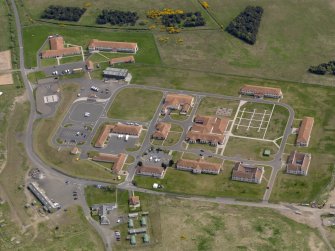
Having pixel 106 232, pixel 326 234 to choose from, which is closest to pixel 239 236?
pixel 326 234

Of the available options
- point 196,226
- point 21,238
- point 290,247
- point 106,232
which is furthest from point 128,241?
point 290,247

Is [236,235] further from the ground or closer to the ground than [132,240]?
further from the ground

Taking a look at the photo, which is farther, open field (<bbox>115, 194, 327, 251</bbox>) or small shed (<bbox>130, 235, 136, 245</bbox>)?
small shed (<bbox>130, 235, 136, 245</bbox>)

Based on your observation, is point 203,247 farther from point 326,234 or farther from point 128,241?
point 326,234

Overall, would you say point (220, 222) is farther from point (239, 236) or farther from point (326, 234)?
point (326, 234)

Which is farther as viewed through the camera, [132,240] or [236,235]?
[132,240]

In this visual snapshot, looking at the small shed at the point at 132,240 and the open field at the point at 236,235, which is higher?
the open field at the point at 236,235

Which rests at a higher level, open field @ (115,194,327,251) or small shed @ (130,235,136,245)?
open field @ (115,194,327,251)

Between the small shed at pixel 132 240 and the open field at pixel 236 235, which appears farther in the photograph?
the small shed at pixel 132 240
